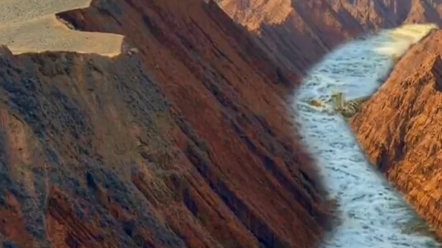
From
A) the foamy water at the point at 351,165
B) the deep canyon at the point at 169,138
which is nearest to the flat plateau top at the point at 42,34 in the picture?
the deep canyon at the point at 169,138

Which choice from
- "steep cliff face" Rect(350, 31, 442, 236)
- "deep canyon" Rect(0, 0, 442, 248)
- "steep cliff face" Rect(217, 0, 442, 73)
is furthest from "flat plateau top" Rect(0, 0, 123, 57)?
"steep cliff face" Rect(217, 0, 442, 73)

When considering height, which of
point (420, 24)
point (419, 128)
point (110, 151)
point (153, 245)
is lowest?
point (420, 24)

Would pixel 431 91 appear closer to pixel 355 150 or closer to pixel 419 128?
pixel 419 128

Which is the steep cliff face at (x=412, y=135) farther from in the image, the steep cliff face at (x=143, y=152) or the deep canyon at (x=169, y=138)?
the steep cliff face at (x=143, y=152)

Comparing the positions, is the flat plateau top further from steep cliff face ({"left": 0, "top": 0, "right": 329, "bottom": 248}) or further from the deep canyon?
steep cliff face ({"left": 0, "top": 0, "right": 329, "bottom": 248})

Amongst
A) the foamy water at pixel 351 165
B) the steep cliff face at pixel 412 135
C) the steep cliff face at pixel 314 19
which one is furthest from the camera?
the steep cliff face at pixel 314 19

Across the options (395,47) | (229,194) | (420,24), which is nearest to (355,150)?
(229,194)
